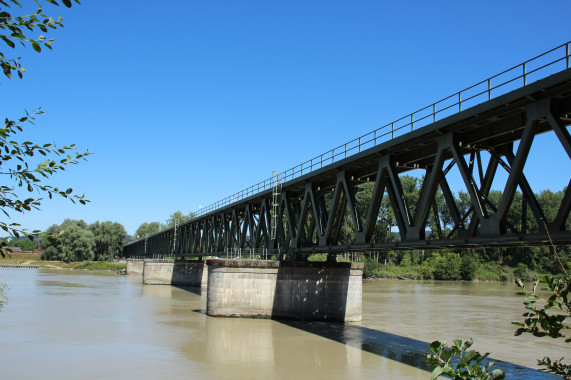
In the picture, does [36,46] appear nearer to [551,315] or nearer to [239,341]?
[551,315]

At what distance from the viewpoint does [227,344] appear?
25250 mm

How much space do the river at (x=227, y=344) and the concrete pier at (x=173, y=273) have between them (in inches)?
1331

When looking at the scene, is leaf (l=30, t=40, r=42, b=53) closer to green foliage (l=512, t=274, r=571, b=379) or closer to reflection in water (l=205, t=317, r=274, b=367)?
green foliage (l=512, t=274, r=571, b=379)

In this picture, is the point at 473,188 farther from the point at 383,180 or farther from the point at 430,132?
the point at 383,180

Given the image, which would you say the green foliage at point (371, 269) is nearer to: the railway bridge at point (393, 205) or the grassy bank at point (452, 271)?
the grassy bank at point (452, 271)

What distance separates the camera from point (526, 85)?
54.5ft

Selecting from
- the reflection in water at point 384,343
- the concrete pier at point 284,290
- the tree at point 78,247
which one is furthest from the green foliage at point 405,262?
the reflection in water at point 384,343

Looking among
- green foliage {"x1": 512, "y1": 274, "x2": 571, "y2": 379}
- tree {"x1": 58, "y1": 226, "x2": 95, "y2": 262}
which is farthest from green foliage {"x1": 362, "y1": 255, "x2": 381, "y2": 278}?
green foliage {"x1": 512, "y1": 274, "x2": 571, "y2": 379}

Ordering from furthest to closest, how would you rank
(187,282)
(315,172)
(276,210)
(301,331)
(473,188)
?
(187,282) < (276,210) < (315,172) < (301,331) < (473,188)

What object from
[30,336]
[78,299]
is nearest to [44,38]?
[30,336]

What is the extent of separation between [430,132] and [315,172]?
39.6 ft

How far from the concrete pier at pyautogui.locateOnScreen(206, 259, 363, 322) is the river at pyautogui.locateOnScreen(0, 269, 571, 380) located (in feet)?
3.84

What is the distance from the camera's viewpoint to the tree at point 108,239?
156500mm

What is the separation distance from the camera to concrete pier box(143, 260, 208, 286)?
74494 mm
